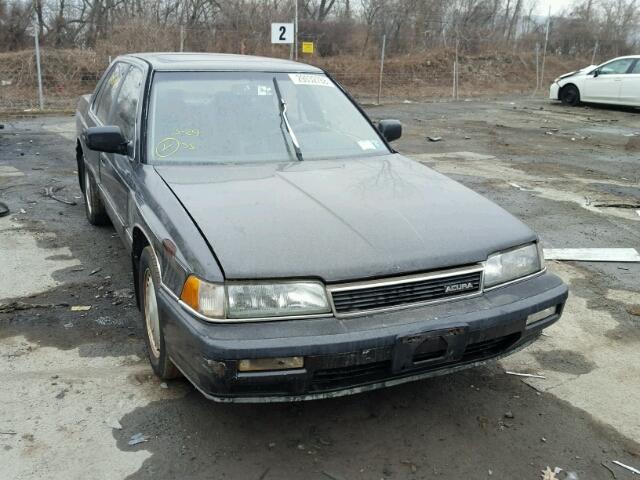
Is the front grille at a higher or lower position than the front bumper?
higher

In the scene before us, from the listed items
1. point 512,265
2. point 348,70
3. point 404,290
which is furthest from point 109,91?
point 348,70

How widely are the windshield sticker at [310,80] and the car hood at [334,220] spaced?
86cm

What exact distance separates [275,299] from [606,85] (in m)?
17.7

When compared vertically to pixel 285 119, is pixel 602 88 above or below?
above

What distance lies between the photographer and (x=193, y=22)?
1024 inches

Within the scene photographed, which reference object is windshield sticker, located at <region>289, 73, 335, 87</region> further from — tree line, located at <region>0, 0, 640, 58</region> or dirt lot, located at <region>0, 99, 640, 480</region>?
tree line, located at <region>0, 0, 640, 58</region>

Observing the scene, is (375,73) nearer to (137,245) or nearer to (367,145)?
(367,145)

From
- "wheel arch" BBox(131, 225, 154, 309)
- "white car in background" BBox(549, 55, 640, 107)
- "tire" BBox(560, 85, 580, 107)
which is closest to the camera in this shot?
"wheel arch" BBox(131, 225, 154, 309)

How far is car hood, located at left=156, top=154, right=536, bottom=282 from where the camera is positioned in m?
2.62

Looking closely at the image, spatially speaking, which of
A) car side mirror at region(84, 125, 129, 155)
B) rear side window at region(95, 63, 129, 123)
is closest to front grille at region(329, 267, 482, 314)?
car side mirror at region(84, 125, 129, 155)

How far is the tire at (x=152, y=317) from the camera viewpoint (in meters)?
3.04

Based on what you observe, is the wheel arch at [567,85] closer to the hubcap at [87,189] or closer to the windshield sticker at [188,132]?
the hubcap at [87,189]

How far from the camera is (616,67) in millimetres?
17359

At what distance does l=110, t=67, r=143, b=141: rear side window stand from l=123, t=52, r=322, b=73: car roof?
6.0 inches
